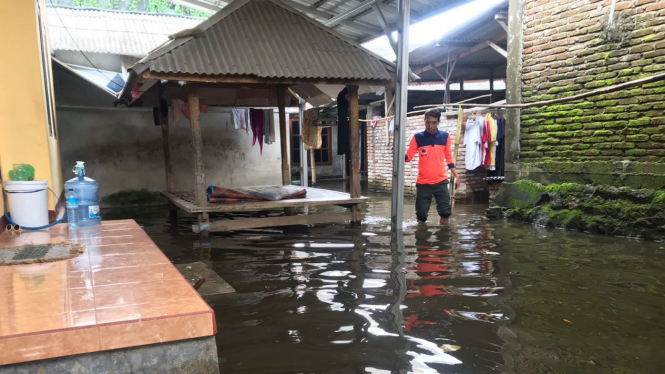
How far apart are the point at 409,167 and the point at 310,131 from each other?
3704 mm

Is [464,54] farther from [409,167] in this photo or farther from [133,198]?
[133,198]

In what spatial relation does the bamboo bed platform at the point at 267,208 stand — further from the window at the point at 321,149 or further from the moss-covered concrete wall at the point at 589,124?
the window at the point at 321,149

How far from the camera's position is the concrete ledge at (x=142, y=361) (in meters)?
1.58

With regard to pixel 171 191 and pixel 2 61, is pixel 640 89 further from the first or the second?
pixel 171 191

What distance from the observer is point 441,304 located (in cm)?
365

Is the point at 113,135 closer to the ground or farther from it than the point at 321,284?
farther from it

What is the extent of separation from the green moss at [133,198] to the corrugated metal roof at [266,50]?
6773 mm

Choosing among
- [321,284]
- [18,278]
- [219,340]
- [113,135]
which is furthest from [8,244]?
[113,135]

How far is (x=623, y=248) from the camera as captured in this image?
5656 mm

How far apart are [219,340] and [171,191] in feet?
25.3

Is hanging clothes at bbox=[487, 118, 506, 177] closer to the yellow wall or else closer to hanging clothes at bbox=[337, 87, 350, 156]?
hanging clothes at bbox=[337, 87, 350, 156]

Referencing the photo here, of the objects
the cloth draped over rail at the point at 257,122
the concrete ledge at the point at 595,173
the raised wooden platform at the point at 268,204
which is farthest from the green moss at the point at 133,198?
the concrete ledge at the point at 595,173

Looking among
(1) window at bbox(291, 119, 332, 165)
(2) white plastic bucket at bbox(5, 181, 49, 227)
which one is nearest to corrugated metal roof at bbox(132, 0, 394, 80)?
(2) white plastic bucket at bbox(5, 181, 49, 227)

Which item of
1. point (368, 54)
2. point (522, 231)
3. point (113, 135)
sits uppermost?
point (368, 54)
